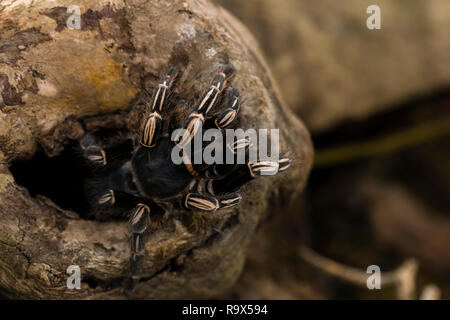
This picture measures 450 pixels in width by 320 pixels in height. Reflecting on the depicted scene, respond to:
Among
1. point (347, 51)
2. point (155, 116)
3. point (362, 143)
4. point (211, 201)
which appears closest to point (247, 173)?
point (211, 201)

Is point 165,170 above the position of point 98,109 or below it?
below

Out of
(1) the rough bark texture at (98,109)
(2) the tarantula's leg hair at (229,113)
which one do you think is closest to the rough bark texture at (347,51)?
(1) the rough bark texture at (98,109)

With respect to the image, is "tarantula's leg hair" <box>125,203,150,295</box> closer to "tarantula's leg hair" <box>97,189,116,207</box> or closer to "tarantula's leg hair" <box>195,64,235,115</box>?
"tarantula's leg hair" <box>97,189,116,207</box>

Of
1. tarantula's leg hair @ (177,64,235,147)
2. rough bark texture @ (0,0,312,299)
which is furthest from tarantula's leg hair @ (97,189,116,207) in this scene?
tarantula's leg hair @ (177,64,235,147)

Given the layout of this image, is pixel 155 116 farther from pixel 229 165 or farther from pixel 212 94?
pixel 229 165

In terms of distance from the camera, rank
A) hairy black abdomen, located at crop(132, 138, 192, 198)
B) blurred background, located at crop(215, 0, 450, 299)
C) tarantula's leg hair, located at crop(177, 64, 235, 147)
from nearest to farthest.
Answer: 1. tarantula's leg hair, located at crop(177, 64, 235, 147)
2. hairy black abdomen, located at crop(132, 138, 192, 198)
3. blurred background, located at crop(215, 0, 450, 299)

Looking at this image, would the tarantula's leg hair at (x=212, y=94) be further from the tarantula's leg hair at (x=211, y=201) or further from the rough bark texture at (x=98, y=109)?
the tarantula's leg hair at (x=211, y=201)
